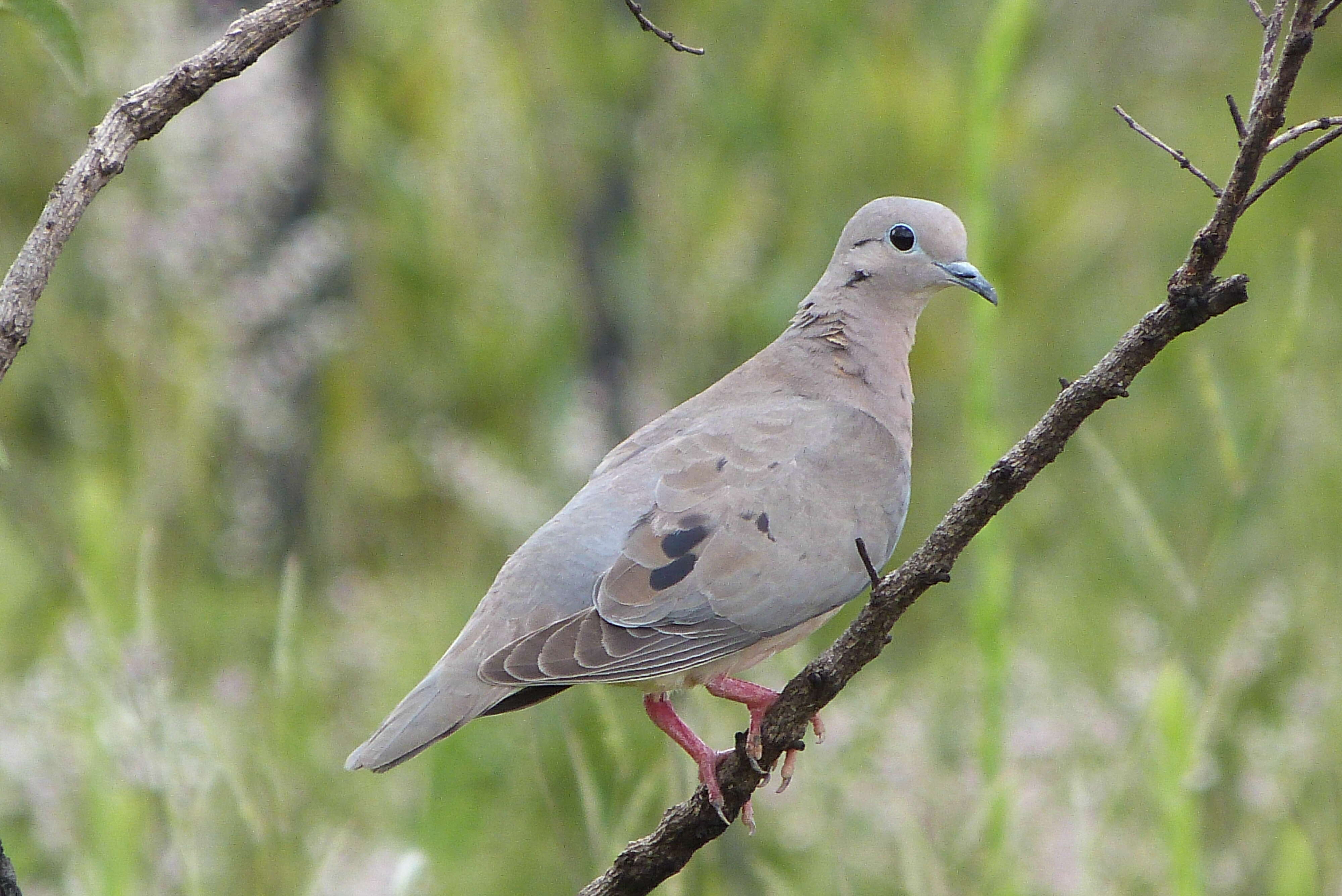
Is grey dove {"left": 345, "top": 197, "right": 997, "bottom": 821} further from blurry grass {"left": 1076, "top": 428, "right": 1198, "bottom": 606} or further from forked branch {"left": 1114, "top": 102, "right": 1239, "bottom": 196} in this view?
forked branch {"left": 1114, "top": 102, "right": 1239, "bottom": 196}

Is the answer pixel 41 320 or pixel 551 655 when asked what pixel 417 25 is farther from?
pixel 551 655

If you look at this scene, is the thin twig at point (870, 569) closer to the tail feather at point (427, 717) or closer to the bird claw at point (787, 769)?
the bird claw at point (787, 769)

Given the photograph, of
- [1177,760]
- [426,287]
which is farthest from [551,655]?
[426,287]

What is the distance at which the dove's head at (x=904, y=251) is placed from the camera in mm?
3275

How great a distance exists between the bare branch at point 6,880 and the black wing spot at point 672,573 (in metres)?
1.46

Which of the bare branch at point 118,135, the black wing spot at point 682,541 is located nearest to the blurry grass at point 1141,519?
the black wing spot at point 682,541

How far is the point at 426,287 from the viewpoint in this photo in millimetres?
7531

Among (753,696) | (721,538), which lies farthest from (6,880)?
(721,538)

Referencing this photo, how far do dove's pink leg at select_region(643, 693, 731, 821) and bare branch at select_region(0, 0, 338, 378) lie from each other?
41.7 inches

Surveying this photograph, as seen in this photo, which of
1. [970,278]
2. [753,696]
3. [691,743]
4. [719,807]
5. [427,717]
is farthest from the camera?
[970,278]

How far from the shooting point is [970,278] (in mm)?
3199

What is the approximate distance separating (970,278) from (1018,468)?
1463 mm

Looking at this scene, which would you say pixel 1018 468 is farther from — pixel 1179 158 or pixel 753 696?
pixel 753 696

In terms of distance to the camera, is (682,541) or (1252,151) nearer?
(1252,151)
